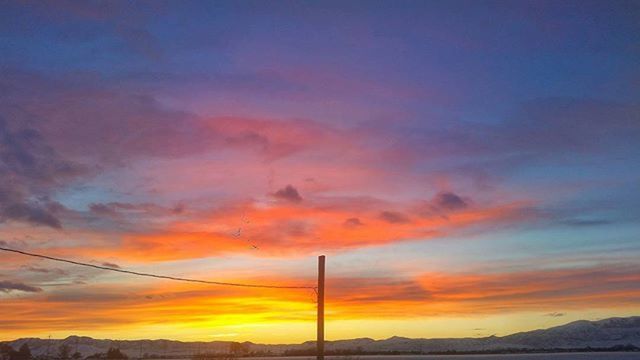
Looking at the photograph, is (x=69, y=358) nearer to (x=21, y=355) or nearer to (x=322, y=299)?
(x=21, y=355)

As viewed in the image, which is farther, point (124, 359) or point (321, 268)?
point (124, 359)

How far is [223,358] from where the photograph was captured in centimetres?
8450

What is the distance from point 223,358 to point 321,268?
4968 cm

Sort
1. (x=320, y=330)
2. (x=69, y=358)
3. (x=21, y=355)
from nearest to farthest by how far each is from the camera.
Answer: (x=320, y=330), (x=21, y=355), (x=69, y=358)

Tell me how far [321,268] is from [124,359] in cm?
10420

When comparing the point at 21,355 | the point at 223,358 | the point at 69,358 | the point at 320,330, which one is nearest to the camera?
the point at 320,330

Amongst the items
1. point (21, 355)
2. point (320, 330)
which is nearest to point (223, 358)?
point (21, 355)

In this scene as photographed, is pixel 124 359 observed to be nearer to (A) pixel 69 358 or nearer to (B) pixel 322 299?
(A) pixel 69 358

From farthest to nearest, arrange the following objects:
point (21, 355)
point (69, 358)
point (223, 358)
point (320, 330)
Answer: point (69, 358) → point (21, 355) → point (223, 358) → point (320, 330)

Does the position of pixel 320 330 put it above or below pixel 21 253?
below

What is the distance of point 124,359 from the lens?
5221 inches

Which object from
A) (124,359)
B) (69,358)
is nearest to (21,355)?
(69,358)

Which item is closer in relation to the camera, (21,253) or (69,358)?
(21,253)

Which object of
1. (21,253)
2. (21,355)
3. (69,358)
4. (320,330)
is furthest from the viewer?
(69,358)
